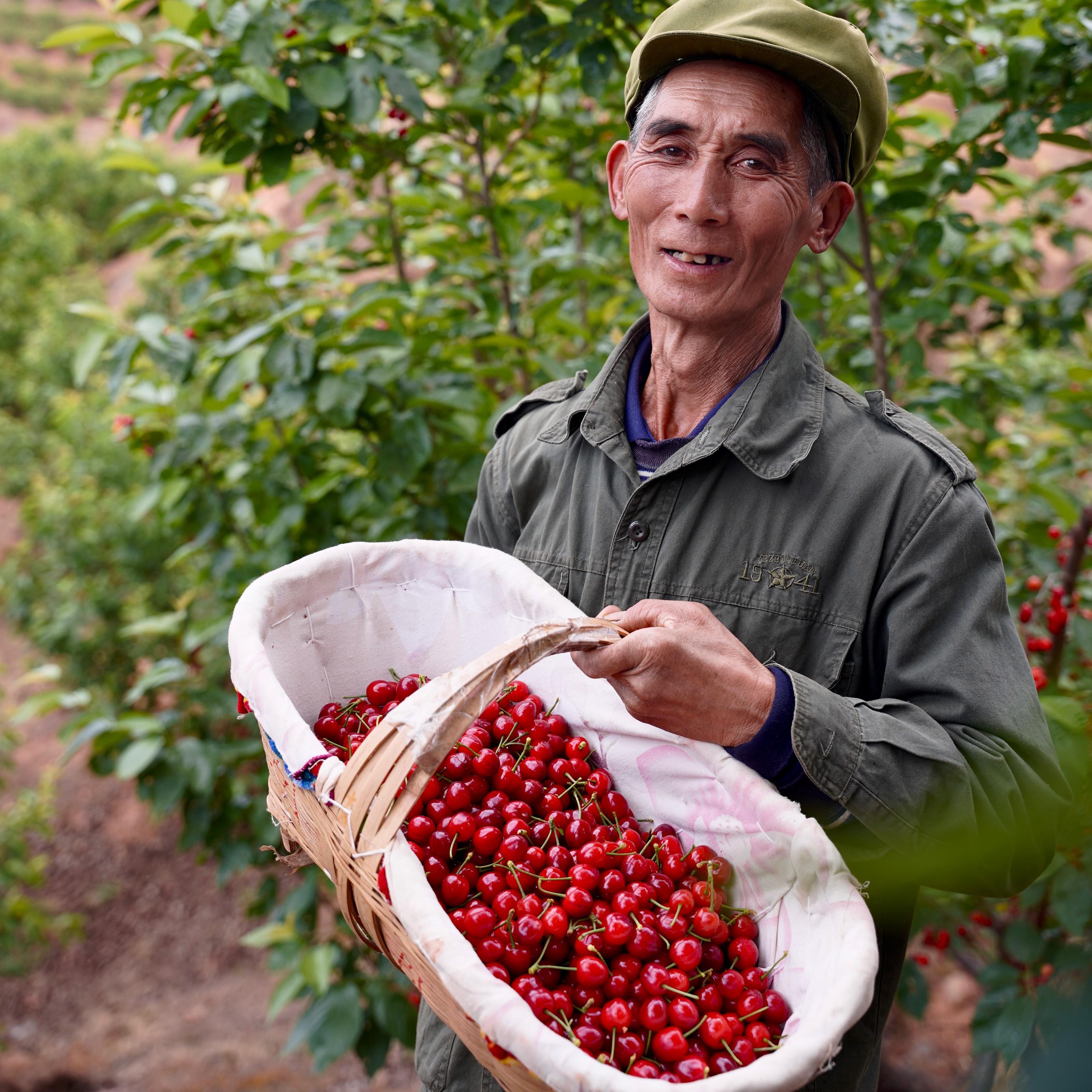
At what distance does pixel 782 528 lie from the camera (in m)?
1.26

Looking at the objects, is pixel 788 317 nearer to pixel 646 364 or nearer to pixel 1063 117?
pixel 646 364

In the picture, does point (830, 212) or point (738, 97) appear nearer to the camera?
point (738, 97)

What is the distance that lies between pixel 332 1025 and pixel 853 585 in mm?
1878

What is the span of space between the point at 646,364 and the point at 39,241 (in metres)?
8.97

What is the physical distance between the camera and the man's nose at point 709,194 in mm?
1226

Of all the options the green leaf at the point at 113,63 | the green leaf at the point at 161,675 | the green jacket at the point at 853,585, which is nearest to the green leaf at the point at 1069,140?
the green jacket at the point at 853,585

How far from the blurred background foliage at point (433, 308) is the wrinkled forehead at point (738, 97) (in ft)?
2.51

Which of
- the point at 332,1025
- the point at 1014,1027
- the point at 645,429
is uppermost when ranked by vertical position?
the point at 645,429

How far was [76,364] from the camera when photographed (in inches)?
88.6

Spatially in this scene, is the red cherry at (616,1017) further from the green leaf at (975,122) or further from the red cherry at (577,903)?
the green leaf at (975,122)

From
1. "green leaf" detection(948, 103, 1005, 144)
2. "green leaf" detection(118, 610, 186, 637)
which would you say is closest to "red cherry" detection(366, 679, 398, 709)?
"green leaf" detection(118, 610, 186, 637)

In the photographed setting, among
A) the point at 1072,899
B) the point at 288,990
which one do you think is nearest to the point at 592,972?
the point at 1072,899

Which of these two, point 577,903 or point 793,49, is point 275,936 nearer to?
point 577,903

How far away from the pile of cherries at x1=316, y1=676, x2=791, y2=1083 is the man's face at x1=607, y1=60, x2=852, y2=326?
67cm
